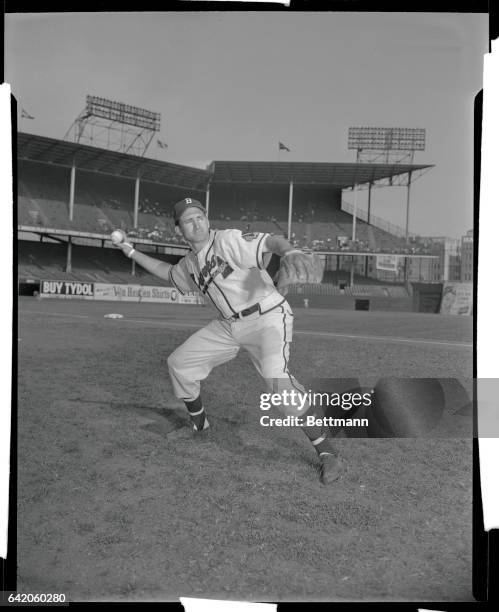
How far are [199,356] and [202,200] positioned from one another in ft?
2.03

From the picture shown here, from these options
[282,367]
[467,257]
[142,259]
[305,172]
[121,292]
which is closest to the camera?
[467,257]

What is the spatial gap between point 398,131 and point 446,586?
4.79ft

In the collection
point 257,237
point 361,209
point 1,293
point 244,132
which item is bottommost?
point 1,293

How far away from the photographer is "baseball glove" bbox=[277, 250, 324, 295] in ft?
4.76

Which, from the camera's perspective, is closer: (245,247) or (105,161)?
(245,247)

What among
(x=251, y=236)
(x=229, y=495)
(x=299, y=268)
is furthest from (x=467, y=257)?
(x=229, y=495)

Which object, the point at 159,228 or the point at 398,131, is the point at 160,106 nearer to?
the point at 159,228

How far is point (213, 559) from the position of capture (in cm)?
135

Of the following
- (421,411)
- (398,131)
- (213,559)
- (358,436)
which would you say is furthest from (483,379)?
(213,559)

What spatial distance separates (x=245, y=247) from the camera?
1698 millimetres

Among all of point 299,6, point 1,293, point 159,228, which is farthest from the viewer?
point 159,228

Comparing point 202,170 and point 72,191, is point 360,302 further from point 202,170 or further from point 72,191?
point 72,191

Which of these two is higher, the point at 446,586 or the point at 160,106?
the point at 160,106

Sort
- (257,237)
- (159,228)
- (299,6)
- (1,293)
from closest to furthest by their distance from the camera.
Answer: (1,293) → (299,6) → (257,237) → (159,228)
